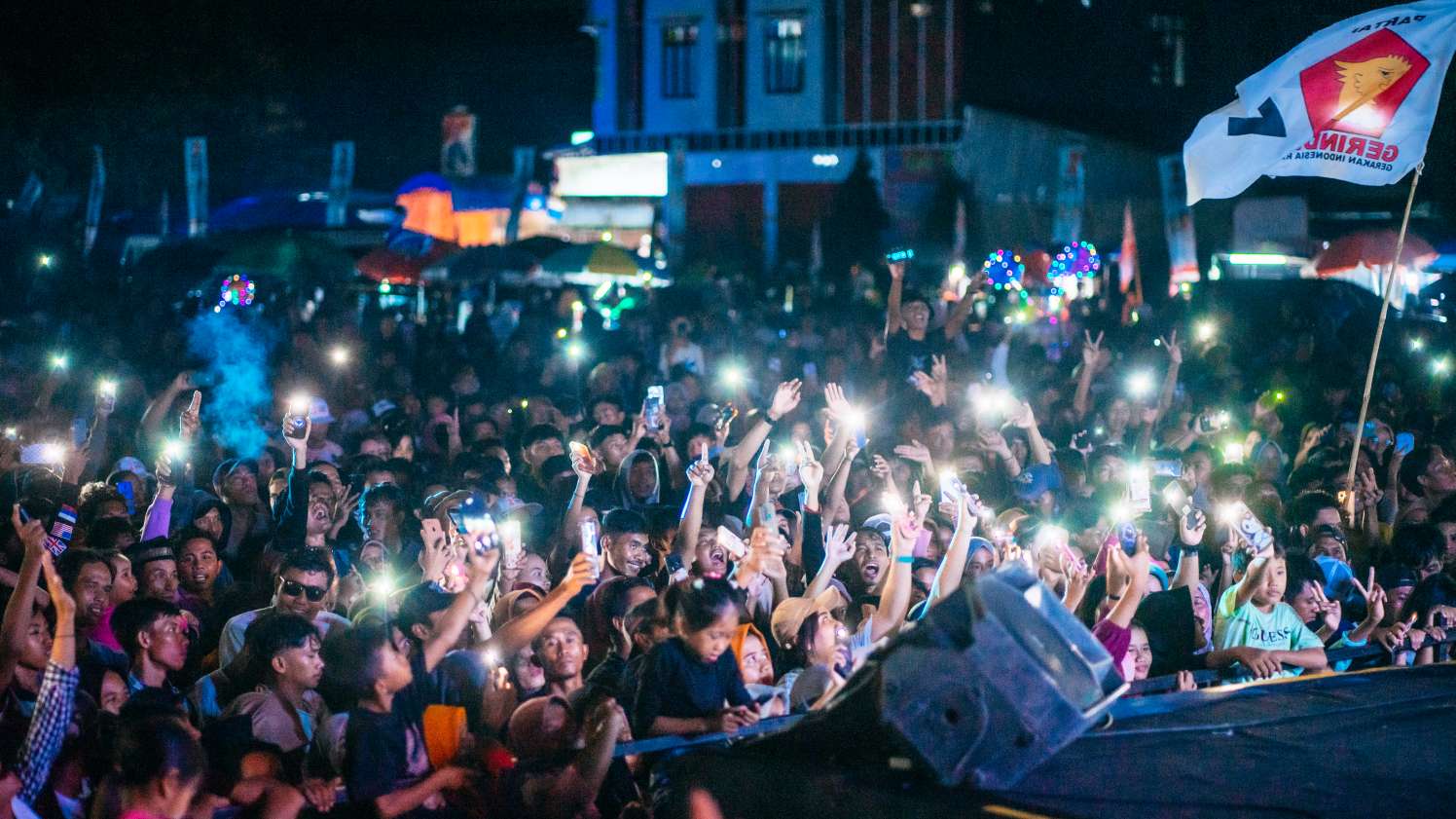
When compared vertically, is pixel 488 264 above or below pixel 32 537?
above

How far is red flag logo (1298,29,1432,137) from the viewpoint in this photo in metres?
7.03

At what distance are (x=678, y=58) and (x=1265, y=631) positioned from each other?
97.0 feet

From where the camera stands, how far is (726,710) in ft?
13.9

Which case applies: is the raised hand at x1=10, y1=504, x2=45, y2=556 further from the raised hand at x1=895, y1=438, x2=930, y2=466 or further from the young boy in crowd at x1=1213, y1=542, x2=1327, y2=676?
the raised hand at x1=895, y1=438, x2=930, y2=466

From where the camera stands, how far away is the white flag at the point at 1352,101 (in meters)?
6.99

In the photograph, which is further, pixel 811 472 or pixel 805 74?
pixel 805 74

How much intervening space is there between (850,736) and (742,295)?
17985mm

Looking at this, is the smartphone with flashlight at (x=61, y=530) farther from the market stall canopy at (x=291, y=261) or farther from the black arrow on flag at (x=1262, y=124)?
the market stall canopy at (x=291, y=261)

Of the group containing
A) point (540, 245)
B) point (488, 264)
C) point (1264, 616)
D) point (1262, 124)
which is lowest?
point (1264, 616)

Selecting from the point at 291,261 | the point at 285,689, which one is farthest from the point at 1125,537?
the point at 291,261

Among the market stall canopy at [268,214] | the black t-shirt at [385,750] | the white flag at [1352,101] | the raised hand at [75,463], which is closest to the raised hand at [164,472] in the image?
the raised hand at [75,463]

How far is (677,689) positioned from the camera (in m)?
4.43

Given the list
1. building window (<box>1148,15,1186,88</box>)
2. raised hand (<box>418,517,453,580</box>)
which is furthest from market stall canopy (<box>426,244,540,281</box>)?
building window (<box>1148,15,1186,88</box>)

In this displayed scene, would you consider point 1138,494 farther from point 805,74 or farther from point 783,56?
point 783,56
